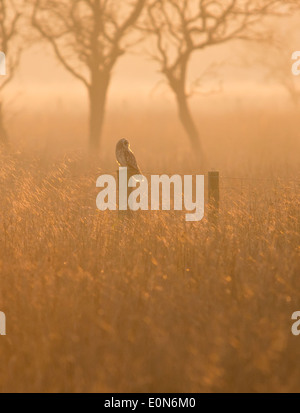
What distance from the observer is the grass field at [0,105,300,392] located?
3932 millimetres

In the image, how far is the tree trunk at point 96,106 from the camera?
19.1 meters

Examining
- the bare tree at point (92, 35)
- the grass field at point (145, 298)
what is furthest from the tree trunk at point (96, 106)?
the grass field at point (145, 298)

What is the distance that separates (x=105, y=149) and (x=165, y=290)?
16.1 meters

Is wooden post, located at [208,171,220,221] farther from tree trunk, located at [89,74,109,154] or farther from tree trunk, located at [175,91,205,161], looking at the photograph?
tree trunk, located at [175,91,205,161]

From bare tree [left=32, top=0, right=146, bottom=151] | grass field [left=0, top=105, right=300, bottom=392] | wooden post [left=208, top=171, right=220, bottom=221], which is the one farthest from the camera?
bare tree [left=32, top=0, right=146, bottom=151]

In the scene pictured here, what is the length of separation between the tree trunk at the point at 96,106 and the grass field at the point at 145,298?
1114 cm

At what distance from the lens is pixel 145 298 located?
4.62m

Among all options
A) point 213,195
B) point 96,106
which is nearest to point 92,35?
point 96,106

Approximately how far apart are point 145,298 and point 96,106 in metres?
15.4

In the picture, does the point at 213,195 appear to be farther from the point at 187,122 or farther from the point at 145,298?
the point at 187,122

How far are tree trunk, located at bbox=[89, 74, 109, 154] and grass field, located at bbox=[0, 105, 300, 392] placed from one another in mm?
11145

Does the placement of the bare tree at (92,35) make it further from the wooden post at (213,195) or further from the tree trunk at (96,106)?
the wooden post at (213,195)

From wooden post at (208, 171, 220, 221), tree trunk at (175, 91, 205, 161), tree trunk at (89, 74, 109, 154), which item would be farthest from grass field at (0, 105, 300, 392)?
tree trunk at (175, 91, 205, 161)
